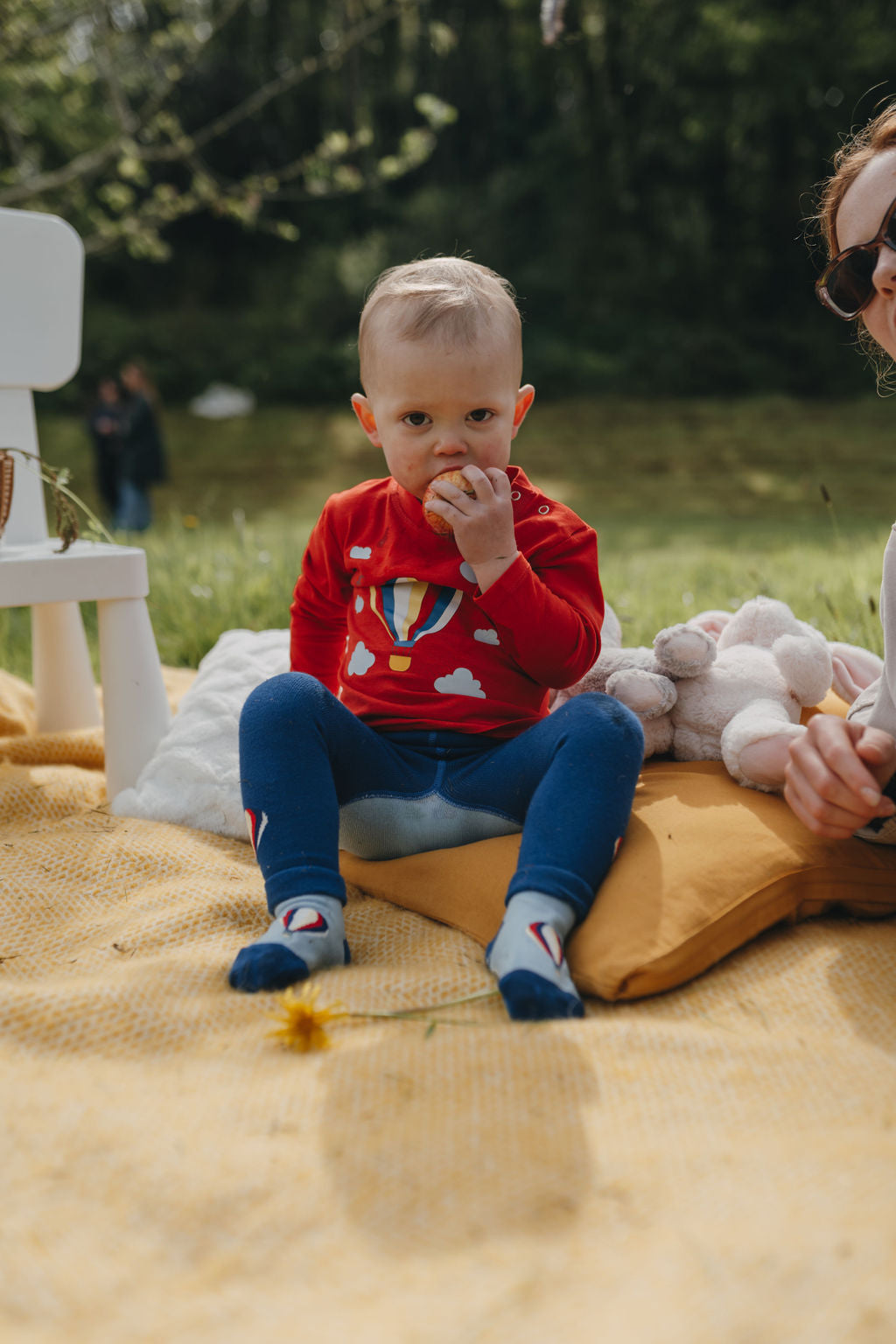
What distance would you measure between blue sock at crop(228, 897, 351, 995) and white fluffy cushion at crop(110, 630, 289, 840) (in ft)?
1.98

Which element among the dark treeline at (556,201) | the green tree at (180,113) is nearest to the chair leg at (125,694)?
the green tree at (180,113)

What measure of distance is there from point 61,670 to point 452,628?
135 cm

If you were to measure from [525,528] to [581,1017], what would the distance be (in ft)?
2.84

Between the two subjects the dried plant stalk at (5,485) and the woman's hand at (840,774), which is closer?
the woman's hand at (840,774)

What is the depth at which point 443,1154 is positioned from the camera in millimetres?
1106

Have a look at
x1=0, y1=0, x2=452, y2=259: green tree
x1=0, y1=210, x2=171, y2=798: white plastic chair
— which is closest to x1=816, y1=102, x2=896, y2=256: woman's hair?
x1=0, y1=210, x2=171, y2=798: white plastic chair

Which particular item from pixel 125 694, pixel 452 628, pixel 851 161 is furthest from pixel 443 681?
pixel 851 161

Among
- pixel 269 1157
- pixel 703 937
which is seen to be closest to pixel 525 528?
pixel 703 937

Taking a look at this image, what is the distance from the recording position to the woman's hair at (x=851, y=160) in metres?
1.65

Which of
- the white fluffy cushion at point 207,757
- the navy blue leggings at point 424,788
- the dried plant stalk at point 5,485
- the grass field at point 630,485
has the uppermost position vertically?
the dried plant stalk at point 5,485

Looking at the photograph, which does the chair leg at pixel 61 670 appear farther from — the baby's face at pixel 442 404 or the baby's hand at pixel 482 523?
the baby's hand at pixel 482 523

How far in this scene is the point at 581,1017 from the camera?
1.40 meters

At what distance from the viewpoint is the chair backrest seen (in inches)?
103

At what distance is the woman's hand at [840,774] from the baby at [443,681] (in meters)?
0.25
